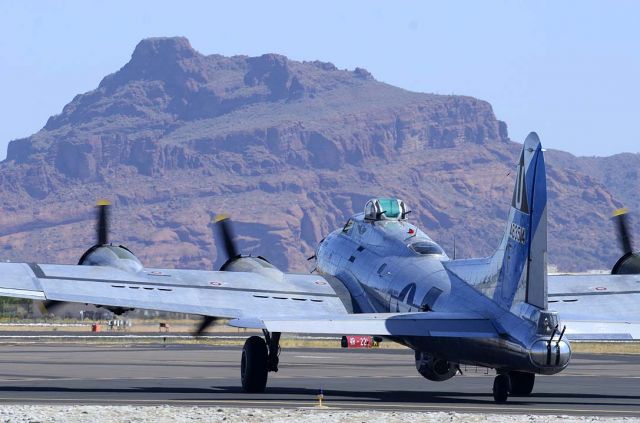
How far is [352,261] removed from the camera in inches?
1624

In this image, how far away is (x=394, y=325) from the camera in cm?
3209

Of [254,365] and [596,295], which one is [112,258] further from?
[596,295]

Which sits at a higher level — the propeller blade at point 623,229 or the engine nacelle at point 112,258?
the propeller blade at point 623,229

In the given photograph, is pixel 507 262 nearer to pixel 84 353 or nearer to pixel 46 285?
pixel 46 285

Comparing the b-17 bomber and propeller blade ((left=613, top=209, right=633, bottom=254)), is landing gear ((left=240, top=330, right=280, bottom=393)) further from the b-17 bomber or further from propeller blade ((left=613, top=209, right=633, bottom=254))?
propeller blade ((left=613, top=209, right=633, bottom=254))

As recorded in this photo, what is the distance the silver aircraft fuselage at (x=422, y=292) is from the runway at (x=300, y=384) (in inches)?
51.6

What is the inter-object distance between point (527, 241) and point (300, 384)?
1420 cm

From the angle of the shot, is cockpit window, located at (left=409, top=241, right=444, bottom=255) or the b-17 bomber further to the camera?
cockpit window, located at (left=409, top=241, right=444, bottom=255)

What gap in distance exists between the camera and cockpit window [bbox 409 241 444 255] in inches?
1497

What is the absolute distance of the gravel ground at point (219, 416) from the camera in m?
27.3

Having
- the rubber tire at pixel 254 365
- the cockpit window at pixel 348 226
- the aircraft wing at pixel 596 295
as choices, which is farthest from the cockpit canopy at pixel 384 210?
the rubber tire at pixel 254 365

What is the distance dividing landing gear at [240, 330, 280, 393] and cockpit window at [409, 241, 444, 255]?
447 cm

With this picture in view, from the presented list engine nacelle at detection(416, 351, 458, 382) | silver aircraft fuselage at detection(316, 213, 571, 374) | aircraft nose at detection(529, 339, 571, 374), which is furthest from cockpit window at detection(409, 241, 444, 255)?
aircraft nose at detection(529, 339, 571, 374)

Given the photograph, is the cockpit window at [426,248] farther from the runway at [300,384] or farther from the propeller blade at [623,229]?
the propeller blade at [623,229]
